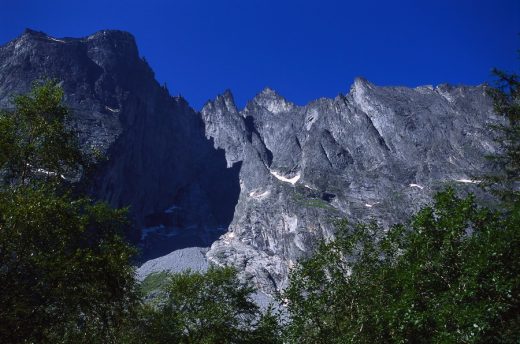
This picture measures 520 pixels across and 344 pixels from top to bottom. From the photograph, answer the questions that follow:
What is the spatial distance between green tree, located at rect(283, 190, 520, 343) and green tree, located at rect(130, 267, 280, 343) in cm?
916

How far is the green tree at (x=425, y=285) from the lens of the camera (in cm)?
1509

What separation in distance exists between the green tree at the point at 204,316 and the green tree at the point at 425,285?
9.16m

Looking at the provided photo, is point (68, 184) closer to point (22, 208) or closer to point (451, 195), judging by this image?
point (22, 208)

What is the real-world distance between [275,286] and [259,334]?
16299cm

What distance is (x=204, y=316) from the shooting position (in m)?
33.3

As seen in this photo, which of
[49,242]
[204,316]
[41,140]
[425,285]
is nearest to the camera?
[49,242]

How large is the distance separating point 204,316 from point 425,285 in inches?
A: 810

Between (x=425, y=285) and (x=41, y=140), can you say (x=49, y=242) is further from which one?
(x=425, y=285)

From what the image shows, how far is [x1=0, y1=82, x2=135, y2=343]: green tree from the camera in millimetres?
14266

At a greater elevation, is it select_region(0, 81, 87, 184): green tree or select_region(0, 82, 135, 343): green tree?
select_region(0, 81, 87, 184): green tree

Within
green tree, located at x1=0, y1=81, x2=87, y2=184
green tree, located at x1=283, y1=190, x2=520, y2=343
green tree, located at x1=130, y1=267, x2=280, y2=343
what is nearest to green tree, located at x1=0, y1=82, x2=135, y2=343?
green tree, located at x1=0, y1=81, x2=87, y2=184

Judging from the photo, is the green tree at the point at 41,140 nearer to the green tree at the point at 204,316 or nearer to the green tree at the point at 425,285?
the green tree at the point at 425,285

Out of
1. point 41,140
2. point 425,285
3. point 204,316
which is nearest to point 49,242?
point 41,140

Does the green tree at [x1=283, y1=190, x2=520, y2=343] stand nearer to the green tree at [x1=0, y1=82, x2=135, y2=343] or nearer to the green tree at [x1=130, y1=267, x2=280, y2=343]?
the green tree at [x1=130, y1=267, x2=280, y2=343]
